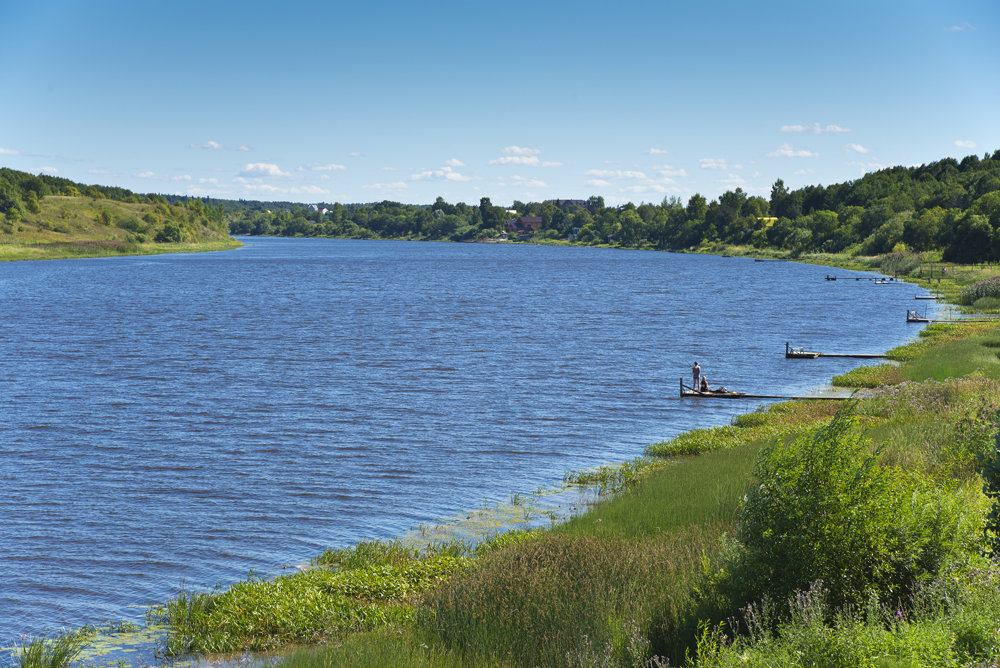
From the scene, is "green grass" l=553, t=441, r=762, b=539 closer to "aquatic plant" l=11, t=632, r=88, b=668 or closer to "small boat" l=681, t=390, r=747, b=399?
"aquatic plant" l=11, t=632, r=88, b=668

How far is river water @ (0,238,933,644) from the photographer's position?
20938 millimetres

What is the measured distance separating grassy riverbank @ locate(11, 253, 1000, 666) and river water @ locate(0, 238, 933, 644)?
3.45m

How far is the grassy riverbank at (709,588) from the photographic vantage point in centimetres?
1021

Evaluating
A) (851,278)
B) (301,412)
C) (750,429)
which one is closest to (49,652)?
(301,412)

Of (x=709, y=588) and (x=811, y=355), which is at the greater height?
(x=709, y=588)

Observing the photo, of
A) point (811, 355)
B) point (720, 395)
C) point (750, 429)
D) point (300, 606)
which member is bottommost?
point (720, 395)

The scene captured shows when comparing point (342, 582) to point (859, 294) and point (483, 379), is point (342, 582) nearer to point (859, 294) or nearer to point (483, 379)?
point (483, 379)

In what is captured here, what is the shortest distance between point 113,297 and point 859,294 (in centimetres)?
9360

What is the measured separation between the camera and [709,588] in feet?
41.6

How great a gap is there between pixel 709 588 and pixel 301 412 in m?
27.0

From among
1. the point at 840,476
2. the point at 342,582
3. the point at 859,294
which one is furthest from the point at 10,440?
the point at 859,294

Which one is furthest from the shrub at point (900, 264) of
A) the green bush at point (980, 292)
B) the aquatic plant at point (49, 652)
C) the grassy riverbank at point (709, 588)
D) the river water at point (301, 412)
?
the aquatic plant at point (49, 652)

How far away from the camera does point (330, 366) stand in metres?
50.4

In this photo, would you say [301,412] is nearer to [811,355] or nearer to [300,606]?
[300,606]
